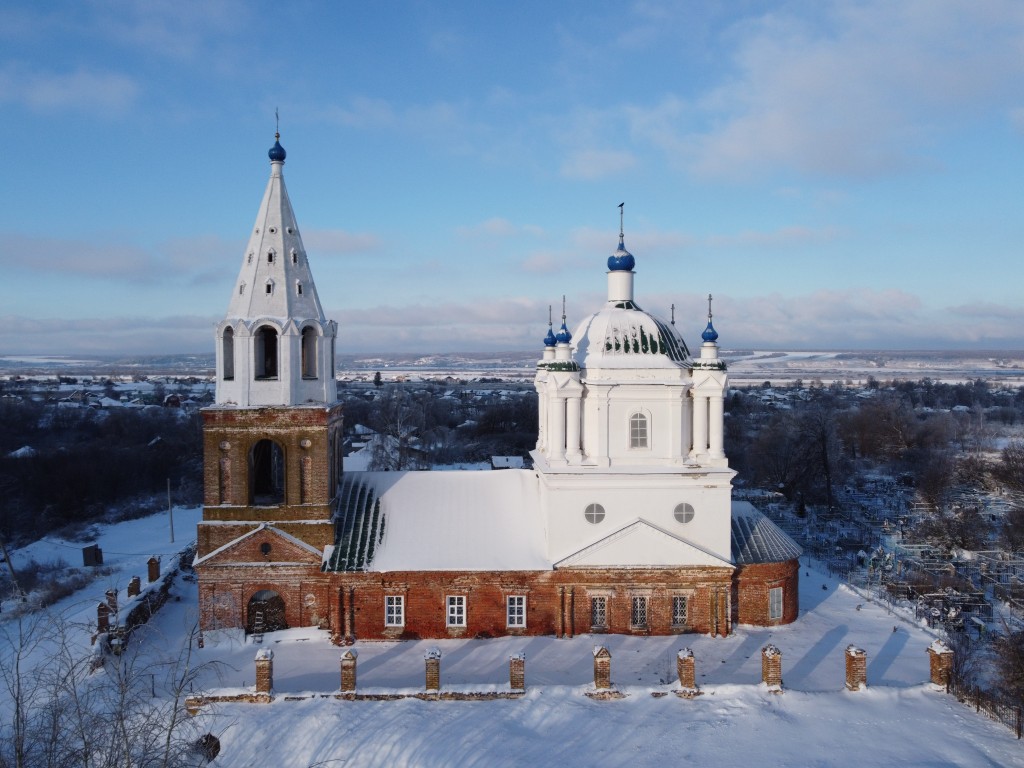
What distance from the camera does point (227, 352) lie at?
1803 cm

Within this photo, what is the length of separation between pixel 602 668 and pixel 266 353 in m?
10.9

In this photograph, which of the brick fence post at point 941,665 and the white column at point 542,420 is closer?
the brick fence post at point 941,665

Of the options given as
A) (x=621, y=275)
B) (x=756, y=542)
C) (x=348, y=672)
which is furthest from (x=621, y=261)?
(x=348, y=672)

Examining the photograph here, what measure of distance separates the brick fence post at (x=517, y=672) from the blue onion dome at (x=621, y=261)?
35.4 feet

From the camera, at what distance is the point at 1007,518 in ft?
113

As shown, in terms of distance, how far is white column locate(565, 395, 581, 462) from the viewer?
18484 mm

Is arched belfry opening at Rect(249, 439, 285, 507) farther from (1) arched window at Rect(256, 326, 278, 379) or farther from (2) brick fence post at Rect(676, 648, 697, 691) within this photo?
(2) brick fence post at Rect(676, 648, 697, 691)

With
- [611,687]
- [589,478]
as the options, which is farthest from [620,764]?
[589,478]

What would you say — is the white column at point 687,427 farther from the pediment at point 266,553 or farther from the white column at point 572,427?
the pediment at point 266,553

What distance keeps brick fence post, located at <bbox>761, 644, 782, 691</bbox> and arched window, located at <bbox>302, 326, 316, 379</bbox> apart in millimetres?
11899

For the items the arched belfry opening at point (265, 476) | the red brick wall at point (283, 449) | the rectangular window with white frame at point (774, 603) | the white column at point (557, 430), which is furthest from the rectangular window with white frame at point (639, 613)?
the arched belfry opening at point (265, 476)

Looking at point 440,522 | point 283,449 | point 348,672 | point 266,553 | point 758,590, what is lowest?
point 348,672

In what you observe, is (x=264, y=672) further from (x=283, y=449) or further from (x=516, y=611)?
(x=516, y=611)

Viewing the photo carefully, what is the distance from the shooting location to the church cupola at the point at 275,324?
17.6m
